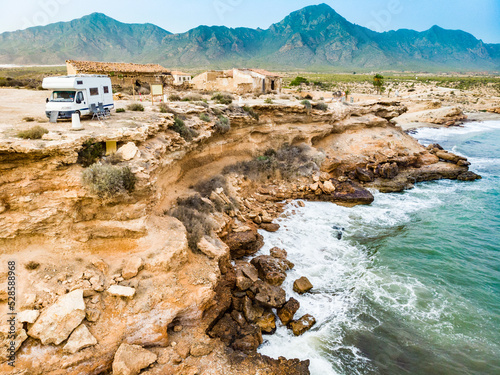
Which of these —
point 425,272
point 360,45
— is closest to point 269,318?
point 425,272

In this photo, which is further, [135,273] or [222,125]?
[222,125]

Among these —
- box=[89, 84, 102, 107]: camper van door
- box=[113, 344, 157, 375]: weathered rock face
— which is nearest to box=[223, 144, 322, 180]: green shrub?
box=[89, 84, 102, 107]: camper van door

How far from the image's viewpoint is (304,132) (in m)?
21.9

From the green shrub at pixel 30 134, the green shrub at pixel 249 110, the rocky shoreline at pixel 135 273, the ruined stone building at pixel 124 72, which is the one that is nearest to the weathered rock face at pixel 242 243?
the rocky shoreline at pixel 135 273

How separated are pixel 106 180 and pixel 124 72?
21.3 m

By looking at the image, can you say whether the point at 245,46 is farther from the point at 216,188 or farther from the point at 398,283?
the point at 398,283

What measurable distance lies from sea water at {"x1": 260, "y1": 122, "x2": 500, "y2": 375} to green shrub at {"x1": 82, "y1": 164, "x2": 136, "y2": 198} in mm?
6213

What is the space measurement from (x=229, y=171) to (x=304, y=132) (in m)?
7.52

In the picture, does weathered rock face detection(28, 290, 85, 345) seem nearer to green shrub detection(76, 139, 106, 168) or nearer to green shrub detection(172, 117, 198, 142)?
green shrub detection(76, 139, 106, 168)

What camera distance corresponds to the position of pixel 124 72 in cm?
2567

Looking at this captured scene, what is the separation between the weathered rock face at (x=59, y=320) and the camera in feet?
21.5

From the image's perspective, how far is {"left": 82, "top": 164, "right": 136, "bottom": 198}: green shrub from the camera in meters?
8.04

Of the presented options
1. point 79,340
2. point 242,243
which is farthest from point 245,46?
point 79,340

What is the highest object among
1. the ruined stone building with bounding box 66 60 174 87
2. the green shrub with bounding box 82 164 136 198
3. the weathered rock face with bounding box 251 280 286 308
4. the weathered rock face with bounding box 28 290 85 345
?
the ruined stone building with bounding box 66 60 174 87
